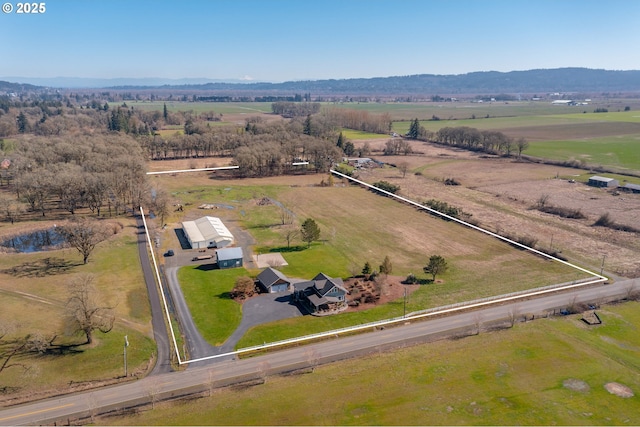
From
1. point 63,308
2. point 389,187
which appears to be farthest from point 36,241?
point 389,187

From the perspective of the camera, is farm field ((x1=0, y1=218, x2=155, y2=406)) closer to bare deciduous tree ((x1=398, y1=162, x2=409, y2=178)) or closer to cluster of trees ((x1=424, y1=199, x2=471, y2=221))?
cluster of trees ((x1=424, y1=199, x2=471, y2=221))

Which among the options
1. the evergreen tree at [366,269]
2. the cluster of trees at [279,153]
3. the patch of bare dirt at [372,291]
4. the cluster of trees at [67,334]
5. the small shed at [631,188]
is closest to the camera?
the cluster of trees at [67,334]

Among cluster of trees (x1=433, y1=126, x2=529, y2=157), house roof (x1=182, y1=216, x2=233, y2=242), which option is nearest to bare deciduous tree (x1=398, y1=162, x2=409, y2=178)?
cluster of trees (x1=433, y1=126, x2=529, y2=157)

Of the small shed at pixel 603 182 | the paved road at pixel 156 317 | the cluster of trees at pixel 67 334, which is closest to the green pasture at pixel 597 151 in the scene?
the small shed at pixel 603 182

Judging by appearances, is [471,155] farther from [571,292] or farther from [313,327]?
[313,327]

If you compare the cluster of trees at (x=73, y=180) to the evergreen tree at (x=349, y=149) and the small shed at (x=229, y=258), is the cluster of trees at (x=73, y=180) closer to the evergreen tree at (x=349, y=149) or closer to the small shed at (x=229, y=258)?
the small shed at (x=229, y=258)

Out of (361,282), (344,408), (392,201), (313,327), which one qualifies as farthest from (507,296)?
(392,201)
